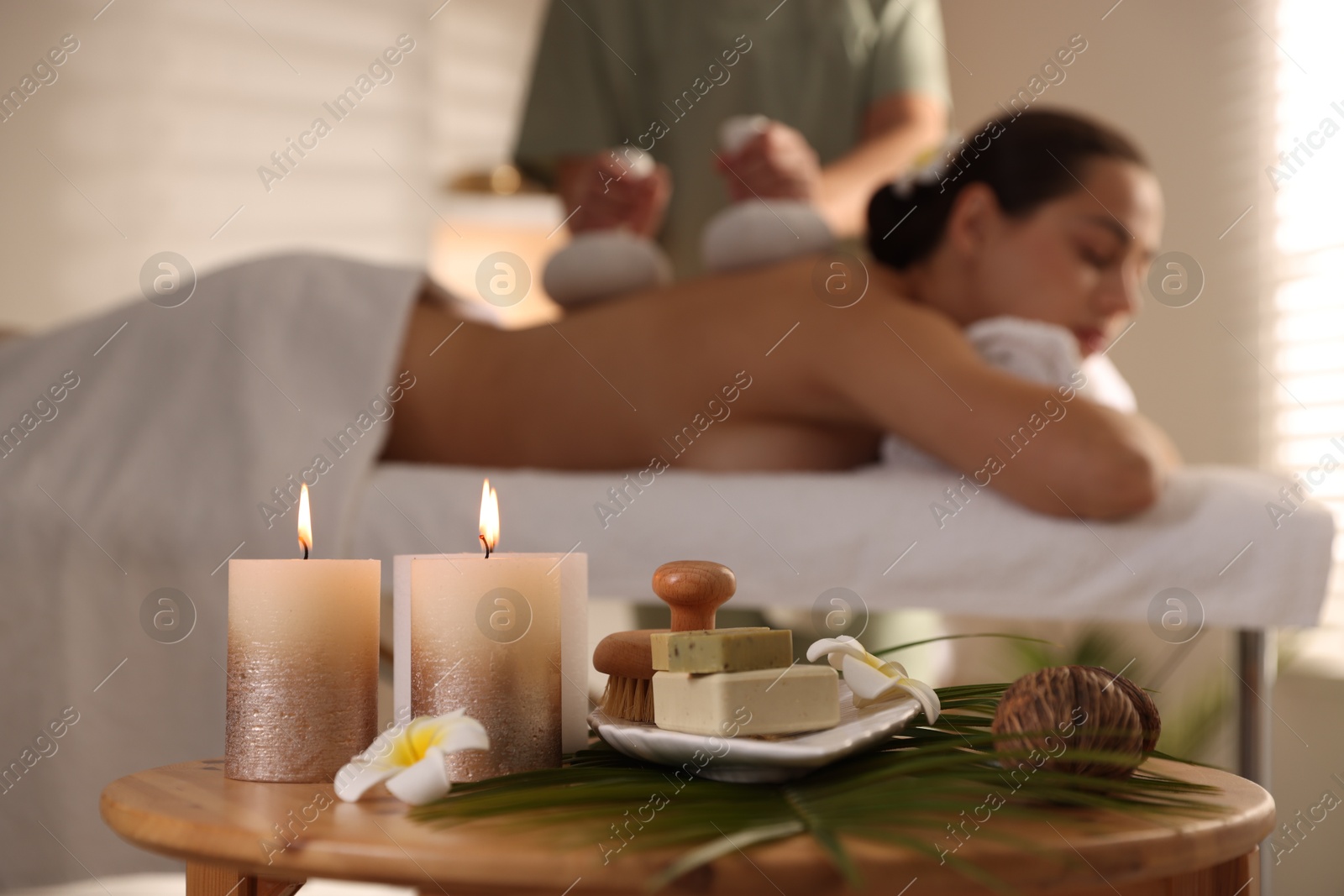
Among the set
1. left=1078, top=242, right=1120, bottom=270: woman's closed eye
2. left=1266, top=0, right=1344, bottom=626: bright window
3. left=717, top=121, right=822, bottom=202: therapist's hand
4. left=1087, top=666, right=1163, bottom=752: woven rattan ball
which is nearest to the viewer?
left=1087, top=666, right=1163, bottom=752: woven rattan ball

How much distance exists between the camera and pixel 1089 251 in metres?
1.27

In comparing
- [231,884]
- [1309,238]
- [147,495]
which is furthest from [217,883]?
[1309,238]

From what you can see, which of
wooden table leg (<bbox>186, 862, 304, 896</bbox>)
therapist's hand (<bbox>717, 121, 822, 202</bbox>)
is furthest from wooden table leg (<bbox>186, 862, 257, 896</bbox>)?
therapist's hand (<bbox>717, 121, 822, 202</bbox>)

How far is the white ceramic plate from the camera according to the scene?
1.17 ft

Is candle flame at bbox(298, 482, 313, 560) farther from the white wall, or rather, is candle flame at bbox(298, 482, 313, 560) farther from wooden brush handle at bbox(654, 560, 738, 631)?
the white wall

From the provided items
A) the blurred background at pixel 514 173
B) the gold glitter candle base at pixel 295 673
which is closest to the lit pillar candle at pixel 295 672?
the gold glitter candle base at pixel 295 673

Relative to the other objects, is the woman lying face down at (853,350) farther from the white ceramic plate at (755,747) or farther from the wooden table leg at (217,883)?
the wooden table leg at (217,883)

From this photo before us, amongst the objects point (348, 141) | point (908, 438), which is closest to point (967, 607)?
point (908, 438)

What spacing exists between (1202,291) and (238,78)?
85.4 inches

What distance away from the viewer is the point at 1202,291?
1889 millimetres

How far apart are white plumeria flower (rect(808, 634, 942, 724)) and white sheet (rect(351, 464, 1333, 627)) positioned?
1.81 ft

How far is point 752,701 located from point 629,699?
0.35 feet

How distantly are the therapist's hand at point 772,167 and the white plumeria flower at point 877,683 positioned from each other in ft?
3.73

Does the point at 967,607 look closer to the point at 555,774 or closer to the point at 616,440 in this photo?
the point at 616,440
